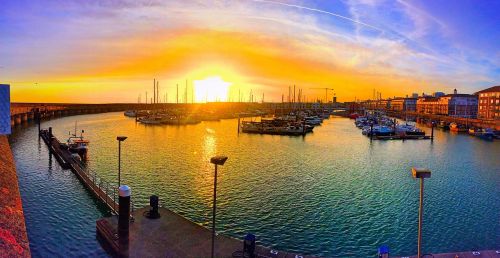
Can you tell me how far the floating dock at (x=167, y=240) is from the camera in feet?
51.4

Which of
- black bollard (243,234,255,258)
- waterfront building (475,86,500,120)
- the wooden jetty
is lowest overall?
the wooden jetty

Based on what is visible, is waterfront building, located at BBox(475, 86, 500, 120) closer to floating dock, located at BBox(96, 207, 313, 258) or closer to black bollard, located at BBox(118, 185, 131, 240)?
floating dock, located at BBox(96, 207, 313, 258)

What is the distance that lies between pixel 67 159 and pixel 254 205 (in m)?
23.8

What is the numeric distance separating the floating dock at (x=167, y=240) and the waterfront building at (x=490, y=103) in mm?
133756

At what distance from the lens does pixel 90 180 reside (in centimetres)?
3111

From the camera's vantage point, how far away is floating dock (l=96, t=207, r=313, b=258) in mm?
15656

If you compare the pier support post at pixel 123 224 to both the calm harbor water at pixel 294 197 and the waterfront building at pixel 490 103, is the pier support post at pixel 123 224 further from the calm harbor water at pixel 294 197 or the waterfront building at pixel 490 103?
the waterfront building at pixel 490 103

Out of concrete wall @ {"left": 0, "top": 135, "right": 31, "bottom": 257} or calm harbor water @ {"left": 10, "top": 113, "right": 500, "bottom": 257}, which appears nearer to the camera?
concrete wall @ {"left": 0, "top": 135, "right": 31, "bottom": 257}

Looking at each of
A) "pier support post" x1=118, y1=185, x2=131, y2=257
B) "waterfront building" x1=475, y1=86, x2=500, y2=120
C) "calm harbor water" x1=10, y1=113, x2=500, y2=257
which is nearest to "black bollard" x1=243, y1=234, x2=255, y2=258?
"pier support post" x1=118, y1=185, x2=131, y2=257

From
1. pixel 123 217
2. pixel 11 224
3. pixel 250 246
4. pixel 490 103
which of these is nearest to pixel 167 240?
pixel 123 217

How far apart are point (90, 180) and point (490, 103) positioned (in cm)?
13969

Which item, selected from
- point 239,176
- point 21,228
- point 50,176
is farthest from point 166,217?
point 50,176

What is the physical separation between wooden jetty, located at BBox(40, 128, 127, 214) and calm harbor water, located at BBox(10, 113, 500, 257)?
721 mm

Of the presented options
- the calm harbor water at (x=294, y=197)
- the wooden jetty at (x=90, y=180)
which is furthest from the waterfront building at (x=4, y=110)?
the wooden jetty at (x=90, y=180)
